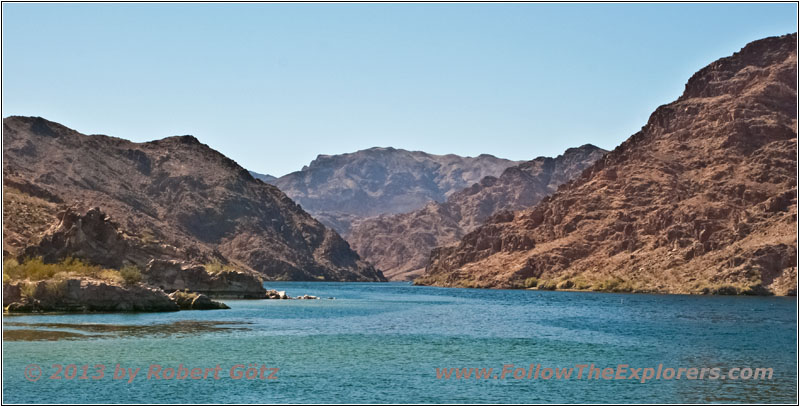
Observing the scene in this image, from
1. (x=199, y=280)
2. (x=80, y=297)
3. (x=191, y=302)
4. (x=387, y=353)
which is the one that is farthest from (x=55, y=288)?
(x=199, y=280)

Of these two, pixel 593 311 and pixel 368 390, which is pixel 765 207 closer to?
pixel 593 311

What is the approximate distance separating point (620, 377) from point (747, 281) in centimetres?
12669

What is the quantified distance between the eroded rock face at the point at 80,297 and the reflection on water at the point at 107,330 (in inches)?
483

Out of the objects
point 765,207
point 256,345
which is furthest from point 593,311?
point 765,207

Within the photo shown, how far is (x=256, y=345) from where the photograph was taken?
61.3m

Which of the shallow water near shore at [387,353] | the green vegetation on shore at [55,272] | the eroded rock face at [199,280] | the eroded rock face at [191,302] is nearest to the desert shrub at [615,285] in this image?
the eroded rock face at [199,280]

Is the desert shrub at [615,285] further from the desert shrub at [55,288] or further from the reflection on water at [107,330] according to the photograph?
the desert shrub at [55,288]

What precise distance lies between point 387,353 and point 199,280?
264 ft

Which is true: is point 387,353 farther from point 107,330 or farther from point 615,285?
point 615,285

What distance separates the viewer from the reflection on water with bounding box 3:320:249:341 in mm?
60750

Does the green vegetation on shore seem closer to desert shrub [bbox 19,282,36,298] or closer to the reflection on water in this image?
desert shrub [bbox 19,282,36,298]

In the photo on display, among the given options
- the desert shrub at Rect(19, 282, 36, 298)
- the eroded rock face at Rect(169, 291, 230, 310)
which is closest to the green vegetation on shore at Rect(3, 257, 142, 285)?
the desert shrub at Rect(19, 282, 36, 298)

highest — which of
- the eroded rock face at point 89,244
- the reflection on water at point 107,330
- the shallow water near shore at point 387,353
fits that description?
the eroded rock face at point 89,244

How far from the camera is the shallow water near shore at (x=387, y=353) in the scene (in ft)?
134
